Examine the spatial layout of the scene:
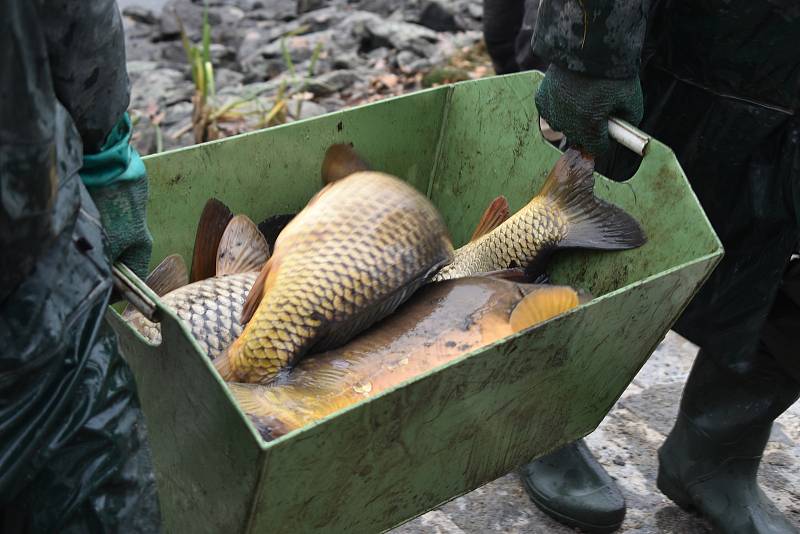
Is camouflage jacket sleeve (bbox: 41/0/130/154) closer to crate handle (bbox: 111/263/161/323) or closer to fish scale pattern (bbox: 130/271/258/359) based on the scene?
crate handle (bbox: 111/263/161/323)

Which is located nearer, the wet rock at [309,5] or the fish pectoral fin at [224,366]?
the fish pectoral fin at [224,366]

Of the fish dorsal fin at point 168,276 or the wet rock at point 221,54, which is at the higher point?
the fish dorsal fin at point 168,276

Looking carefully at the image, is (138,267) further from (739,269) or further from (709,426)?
(709,426)

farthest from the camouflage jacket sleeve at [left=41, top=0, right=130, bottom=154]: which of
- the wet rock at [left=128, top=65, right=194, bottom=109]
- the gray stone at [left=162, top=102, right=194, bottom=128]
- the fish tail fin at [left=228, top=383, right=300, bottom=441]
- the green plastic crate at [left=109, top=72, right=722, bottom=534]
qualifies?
the wet rock at [left=128, top=65, right=194, bottom=109]

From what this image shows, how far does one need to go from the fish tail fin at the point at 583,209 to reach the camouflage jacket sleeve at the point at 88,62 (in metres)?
1.32

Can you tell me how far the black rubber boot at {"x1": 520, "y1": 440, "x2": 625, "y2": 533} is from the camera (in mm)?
2871

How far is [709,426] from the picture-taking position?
113 inches

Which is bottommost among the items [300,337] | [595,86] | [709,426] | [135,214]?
[709,426]

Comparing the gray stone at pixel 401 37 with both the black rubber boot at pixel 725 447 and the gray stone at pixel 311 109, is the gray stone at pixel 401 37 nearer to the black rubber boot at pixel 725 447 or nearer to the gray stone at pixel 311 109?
the gray stone at pixel 311 109

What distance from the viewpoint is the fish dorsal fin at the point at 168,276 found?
2453mm

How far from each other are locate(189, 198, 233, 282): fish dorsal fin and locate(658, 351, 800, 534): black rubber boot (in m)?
1.39

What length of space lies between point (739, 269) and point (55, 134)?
71.6 inches

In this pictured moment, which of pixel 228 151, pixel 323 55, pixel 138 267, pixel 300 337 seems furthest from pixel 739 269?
pixel 323 55

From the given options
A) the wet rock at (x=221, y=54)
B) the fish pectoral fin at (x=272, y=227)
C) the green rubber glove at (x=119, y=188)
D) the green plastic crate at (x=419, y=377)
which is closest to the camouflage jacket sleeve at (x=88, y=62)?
the green rubber glove at (x=119, y=188)
